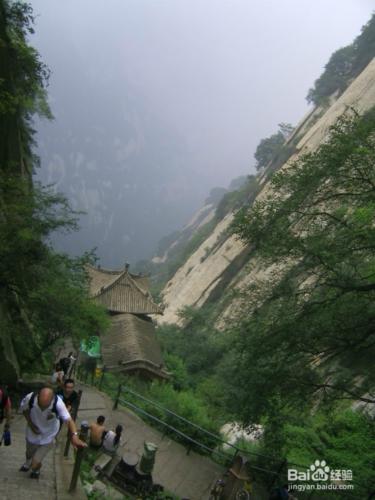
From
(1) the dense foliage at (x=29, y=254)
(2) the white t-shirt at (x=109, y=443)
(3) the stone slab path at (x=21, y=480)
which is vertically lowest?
(3) the stone slab path at (x=21, y=480)

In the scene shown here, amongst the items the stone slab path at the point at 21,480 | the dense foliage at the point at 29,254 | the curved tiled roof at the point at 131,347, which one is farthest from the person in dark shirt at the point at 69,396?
the curved tiled roof at the point at 131,347

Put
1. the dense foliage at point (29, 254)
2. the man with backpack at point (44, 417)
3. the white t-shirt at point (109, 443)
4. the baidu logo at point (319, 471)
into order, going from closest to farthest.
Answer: the man with backpack at point (44, 417) → the white t-shirt at point (109, 443) → the dense foliage at point (29, 254) → the baidu logo at point (319, 471)

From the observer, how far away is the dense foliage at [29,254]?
9852 mm

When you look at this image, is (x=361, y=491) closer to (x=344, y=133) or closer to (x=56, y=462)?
(x=56, y=462)

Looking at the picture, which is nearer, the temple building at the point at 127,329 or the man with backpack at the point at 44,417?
the man with backpack at the point at 44,417

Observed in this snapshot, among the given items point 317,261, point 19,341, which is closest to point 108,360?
point 19,341

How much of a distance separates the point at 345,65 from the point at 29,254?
53.2 meters

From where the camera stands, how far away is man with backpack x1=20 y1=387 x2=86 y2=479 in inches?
203

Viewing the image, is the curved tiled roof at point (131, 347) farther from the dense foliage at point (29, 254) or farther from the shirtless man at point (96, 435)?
the shirtless man at point (96, 435)

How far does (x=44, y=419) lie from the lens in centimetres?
525

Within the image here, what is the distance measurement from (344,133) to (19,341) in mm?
9421

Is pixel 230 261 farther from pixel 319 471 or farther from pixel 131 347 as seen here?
pixel 319 471

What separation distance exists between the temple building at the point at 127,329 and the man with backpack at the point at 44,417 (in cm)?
1468

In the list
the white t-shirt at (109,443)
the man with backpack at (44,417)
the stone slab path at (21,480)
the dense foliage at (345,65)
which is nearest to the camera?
the man with backpack at (44,417)
